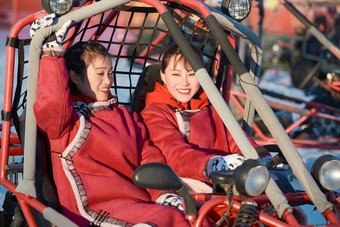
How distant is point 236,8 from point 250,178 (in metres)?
1.15

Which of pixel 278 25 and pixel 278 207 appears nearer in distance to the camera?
pixel 278 207

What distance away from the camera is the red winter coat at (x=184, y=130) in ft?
7.04

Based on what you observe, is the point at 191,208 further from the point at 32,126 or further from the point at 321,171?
the point at 32,126

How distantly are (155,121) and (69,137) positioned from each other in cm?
44

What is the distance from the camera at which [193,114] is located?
8.07ft

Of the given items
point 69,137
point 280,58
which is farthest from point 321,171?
point 280,58

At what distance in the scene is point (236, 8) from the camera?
249 cm

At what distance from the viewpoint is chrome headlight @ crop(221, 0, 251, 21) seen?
97.6 inches

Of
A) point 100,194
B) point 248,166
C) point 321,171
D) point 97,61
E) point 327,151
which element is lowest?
point 327,151

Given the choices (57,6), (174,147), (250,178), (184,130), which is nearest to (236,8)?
(184,130)

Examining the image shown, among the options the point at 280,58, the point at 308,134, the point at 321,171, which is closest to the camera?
the point at 321,171

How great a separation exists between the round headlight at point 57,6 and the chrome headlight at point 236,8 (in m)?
0.79

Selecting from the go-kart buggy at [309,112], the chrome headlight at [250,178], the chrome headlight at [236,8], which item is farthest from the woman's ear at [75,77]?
the go-kart buggy at [309,112]

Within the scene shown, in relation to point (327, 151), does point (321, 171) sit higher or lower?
higher
